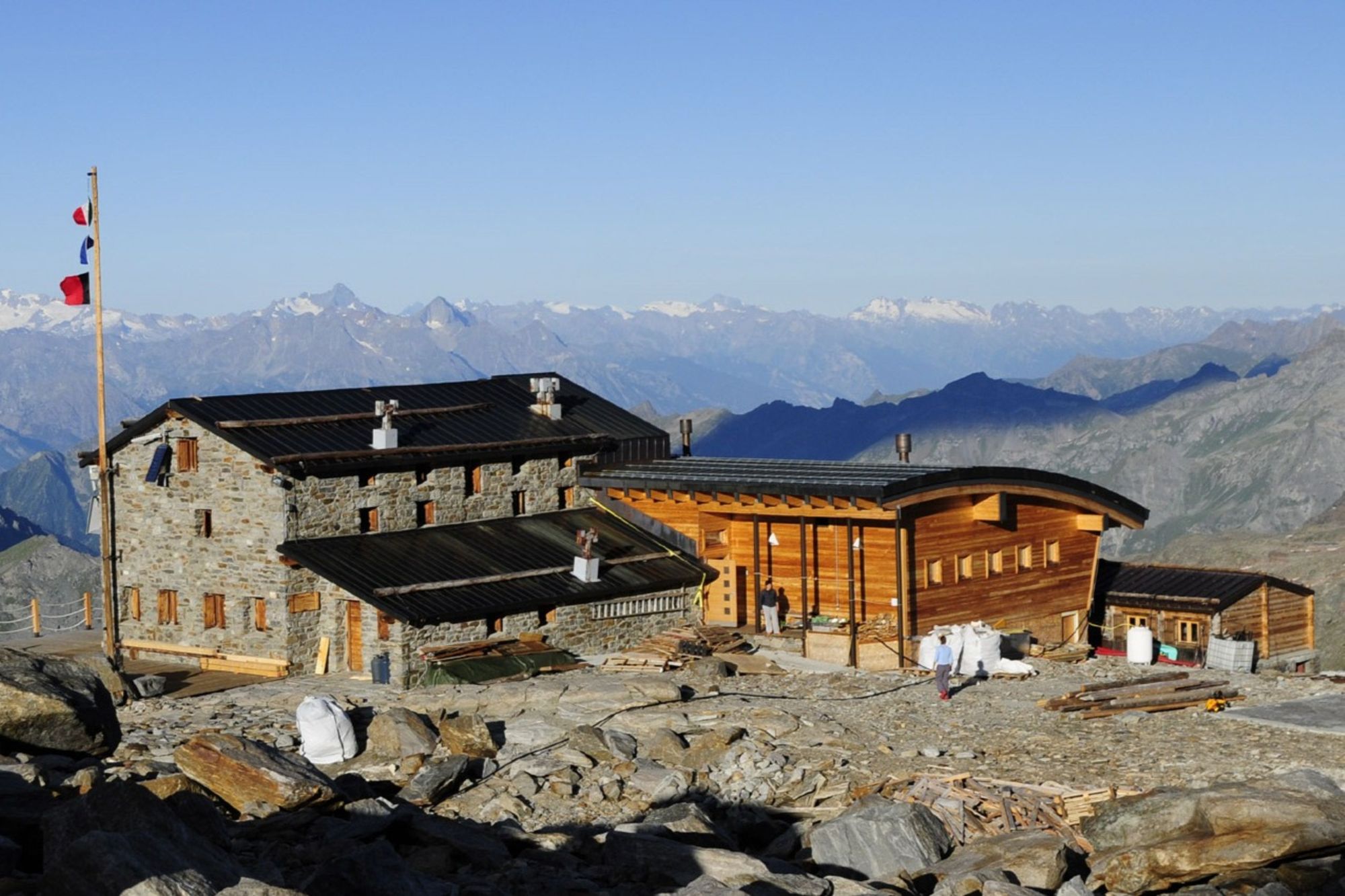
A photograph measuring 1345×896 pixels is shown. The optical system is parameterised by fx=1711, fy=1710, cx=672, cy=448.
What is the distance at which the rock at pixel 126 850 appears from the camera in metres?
18.3

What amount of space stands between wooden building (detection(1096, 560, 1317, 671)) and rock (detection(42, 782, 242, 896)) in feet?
128

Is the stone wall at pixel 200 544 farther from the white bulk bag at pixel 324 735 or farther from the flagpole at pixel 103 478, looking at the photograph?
the white bulk bag at pixel 324 735

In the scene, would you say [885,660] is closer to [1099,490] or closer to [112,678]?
[1099,490]

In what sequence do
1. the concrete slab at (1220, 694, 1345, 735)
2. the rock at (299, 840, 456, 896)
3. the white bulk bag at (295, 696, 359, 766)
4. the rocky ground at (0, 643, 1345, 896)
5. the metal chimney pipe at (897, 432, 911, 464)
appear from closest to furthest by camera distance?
the rock at (299, 840, 456, 896) < the rocky ground at (0, 643, 1345, 896) < the white bulk bag at (295, 696, 359, 766) < the concrete slab at (1220, 694, 1345, 735) < the metal chimney pipe at (897, 432, 911, 464)

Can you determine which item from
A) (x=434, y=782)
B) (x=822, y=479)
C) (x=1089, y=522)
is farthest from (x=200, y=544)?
(x=1089, y=522)

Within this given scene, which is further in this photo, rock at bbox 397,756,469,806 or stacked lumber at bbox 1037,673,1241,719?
stacked lumber at bbox 1037,673,1241,719

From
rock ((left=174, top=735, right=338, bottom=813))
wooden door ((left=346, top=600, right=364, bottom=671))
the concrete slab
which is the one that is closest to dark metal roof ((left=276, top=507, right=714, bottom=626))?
wooden door ((left=346, top=600, right=364, bottom=671))

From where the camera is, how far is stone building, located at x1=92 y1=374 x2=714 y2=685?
44.2 m

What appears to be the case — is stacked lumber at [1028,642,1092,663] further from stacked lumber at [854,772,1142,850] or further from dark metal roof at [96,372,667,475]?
stacked lumber at [854,772,1142,850]

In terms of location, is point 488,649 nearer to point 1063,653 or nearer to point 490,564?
point 490,564

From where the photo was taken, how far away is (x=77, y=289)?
46.4m

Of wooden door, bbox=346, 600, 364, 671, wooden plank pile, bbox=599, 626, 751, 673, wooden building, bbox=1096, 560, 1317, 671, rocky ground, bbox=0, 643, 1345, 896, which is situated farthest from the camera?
wooden building, bbox=1096, 560, 1317, 671

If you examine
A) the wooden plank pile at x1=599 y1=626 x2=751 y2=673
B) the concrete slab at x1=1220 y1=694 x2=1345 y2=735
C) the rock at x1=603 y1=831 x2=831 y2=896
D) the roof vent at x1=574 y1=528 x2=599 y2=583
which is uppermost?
the roof vent at x1=574 y1=528 x2=599 y2=583

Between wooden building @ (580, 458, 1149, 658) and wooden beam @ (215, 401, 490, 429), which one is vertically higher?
wooden beam @ (215, 401, 490, 429)
